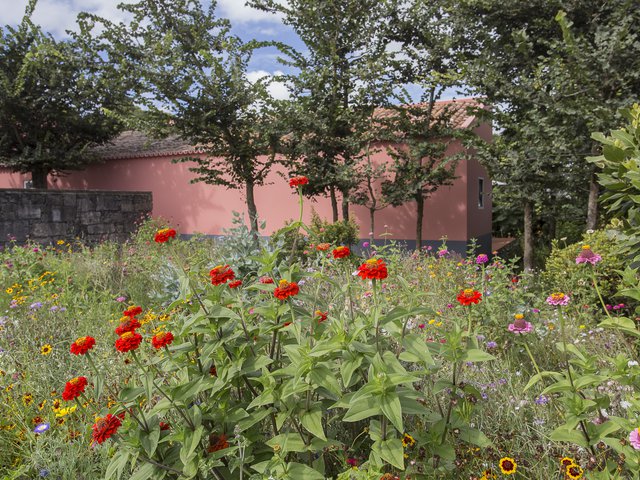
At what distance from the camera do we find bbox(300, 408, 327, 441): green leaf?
5.74 feet

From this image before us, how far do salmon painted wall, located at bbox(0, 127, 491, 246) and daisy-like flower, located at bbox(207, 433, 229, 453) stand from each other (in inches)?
348

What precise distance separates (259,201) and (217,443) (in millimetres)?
13425

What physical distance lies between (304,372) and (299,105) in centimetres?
1028

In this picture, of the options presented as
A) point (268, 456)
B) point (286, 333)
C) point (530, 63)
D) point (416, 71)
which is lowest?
point (268, 456)

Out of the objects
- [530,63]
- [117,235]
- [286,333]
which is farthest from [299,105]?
[286,333]

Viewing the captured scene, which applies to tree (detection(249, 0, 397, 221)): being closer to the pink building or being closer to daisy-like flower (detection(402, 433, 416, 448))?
the pink building

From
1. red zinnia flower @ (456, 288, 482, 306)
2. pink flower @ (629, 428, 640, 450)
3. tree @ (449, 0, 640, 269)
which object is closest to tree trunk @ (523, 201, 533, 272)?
tree @ (449, 0, 640, 269)

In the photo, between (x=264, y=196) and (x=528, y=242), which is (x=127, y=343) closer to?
(x=528, y=242)

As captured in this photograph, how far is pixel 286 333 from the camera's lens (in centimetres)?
234

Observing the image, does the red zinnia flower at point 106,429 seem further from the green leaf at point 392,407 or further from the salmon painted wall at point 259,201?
the salmon painted wall at point 259,201

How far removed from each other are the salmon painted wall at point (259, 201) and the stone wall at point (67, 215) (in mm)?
2696

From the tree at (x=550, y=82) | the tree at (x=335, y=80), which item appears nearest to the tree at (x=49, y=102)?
the tree at (x=335, y=80)

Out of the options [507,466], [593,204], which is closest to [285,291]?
[507,466]

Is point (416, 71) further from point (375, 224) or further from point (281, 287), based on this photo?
point (281, 287)
